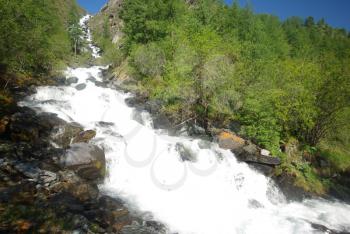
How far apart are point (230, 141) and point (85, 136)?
11.1 metres

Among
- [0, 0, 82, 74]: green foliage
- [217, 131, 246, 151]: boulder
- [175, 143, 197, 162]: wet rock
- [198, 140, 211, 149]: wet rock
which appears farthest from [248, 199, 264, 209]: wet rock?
[0, 0, 82, 74]: green foliage

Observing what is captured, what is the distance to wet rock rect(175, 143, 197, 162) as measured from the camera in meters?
19.7

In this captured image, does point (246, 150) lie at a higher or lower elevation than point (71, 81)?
lower

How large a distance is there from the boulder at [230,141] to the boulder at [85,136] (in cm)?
992

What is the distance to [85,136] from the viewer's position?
58.9ft

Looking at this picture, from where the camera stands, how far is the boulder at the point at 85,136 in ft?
57.7

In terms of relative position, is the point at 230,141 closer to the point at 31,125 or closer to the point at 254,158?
the point at 254,158

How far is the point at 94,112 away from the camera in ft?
90.2

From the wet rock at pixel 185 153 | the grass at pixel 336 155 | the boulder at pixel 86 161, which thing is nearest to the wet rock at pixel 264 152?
the wet rock at pixel 185 153

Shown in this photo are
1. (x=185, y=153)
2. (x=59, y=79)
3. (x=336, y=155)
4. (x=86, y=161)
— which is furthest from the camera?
(x=59, y=79)

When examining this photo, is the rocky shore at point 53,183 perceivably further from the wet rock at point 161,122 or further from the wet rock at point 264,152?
the wet rock at point 264,152

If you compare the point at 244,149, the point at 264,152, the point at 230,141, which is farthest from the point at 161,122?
the point at 264,152

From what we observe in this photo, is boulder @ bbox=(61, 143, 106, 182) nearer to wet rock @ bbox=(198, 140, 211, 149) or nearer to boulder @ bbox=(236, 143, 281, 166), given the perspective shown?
wet rock @ bbox=(198, 140, 211, 149)

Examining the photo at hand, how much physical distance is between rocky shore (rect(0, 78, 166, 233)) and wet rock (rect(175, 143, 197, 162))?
564 centimetres
